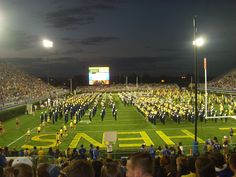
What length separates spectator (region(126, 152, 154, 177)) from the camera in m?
2.78

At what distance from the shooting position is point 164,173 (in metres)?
5.21

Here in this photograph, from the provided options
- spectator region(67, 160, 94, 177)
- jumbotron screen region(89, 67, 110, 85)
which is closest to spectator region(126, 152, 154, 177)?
spectator region(67, 160, 94, 177)

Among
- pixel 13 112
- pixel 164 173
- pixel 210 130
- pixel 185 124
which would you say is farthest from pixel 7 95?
pixel 164 173

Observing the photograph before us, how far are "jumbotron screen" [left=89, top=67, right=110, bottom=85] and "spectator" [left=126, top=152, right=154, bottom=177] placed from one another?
2448 inches

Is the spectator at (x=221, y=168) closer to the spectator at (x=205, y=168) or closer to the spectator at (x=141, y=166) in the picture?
the spectator at (x=205, y=168)

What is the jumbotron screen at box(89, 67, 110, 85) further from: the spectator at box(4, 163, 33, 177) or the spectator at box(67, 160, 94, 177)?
the spectator at box(67, 160, 94, 177)

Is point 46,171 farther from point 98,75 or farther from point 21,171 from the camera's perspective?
point 98,75

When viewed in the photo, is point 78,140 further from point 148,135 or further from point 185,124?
point 185,124

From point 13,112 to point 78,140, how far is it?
1377cm

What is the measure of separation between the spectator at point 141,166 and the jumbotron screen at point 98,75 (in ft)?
204

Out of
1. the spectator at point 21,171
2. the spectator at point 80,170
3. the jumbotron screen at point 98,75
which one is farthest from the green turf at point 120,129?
the jumbotron screen at point 98,75

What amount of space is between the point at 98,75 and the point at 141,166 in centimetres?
6314

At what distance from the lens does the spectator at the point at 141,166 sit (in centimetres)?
278

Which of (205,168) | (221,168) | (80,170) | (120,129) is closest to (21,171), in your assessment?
(80,170)
